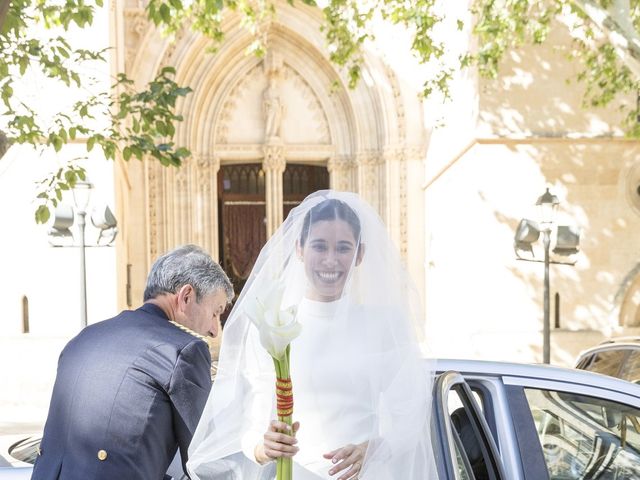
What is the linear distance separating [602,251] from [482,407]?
11477mm

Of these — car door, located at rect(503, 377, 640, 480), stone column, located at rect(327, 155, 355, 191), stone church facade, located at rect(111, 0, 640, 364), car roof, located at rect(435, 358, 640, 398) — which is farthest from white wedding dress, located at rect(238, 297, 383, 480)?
stone column, located at rect(327, 155, 355, 191)

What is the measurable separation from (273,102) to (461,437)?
50.4 ft

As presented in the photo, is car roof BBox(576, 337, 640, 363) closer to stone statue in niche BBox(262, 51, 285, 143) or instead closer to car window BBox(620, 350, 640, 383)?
car window BBox(620, 350, 640, 383)

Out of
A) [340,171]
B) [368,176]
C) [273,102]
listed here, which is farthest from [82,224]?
[340,171]

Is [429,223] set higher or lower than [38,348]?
higher

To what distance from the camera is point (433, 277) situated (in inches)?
663

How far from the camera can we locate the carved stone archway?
17047mm

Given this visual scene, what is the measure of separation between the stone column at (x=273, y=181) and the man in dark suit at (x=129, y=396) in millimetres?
15325

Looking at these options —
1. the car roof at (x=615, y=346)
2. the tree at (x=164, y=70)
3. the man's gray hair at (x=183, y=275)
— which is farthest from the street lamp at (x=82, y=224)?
the man's gray hair at (x=183, y=275)

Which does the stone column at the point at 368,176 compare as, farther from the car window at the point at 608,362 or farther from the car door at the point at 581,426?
the car door at the point at 581,426

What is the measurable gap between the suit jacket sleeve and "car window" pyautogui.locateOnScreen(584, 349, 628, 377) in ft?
11.8

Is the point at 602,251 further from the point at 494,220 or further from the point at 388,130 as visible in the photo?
the point at 388,130

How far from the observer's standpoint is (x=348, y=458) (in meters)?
2.33

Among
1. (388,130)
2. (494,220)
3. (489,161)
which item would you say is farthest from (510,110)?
(388,130)
